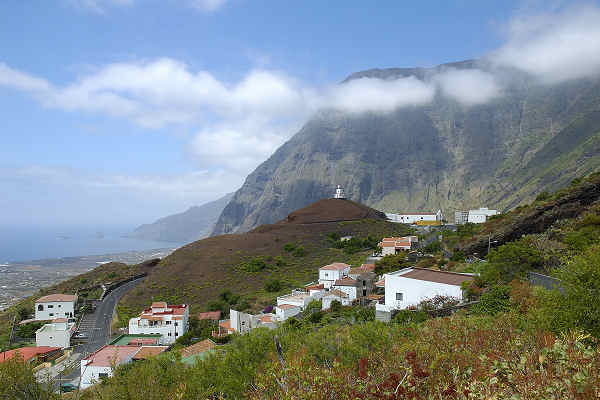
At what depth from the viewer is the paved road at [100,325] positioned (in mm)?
31233

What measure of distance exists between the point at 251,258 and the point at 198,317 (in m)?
19.9

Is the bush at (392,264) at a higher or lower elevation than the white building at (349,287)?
higher

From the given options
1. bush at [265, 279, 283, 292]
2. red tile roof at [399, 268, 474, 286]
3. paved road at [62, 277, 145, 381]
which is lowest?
paved road at [62, 277, 145, 381]

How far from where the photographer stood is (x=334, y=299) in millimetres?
34000

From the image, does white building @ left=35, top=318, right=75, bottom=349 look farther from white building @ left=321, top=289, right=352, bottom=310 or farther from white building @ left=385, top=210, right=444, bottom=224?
white building @ left=385, top=210, right=444, bottom=224

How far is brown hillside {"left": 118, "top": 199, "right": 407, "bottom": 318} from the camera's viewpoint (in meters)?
46.9

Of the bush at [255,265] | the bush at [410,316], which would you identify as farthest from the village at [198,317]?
the bush at [255,265]

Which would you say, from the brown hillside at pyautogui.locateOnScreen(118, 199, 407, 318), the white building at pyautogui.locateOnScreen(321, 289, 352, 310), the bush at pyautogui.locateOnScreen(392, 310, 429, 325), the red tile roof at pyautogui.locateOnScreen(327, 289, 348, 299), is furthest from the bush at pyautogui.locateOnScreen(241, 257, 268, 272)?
the bush at pyautogui.locateOnScreen(392, 310, 429, 325)

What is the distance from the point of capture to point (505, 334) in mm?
9453

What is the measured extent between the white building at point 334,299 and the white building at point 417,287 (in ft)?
24.5

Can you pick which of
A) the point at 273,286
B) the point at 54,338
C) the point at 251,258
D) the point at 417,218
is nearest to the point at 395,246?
the point at 273,286

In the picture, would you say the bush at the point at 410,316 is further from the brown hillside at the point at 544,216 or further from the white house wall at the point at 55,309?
the white house wall at the point at 55,309

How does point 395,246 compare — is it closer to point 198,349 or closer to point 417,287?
point 417,287

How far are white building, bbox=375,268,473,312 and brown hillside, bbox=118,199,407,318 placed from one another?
1698 cm
